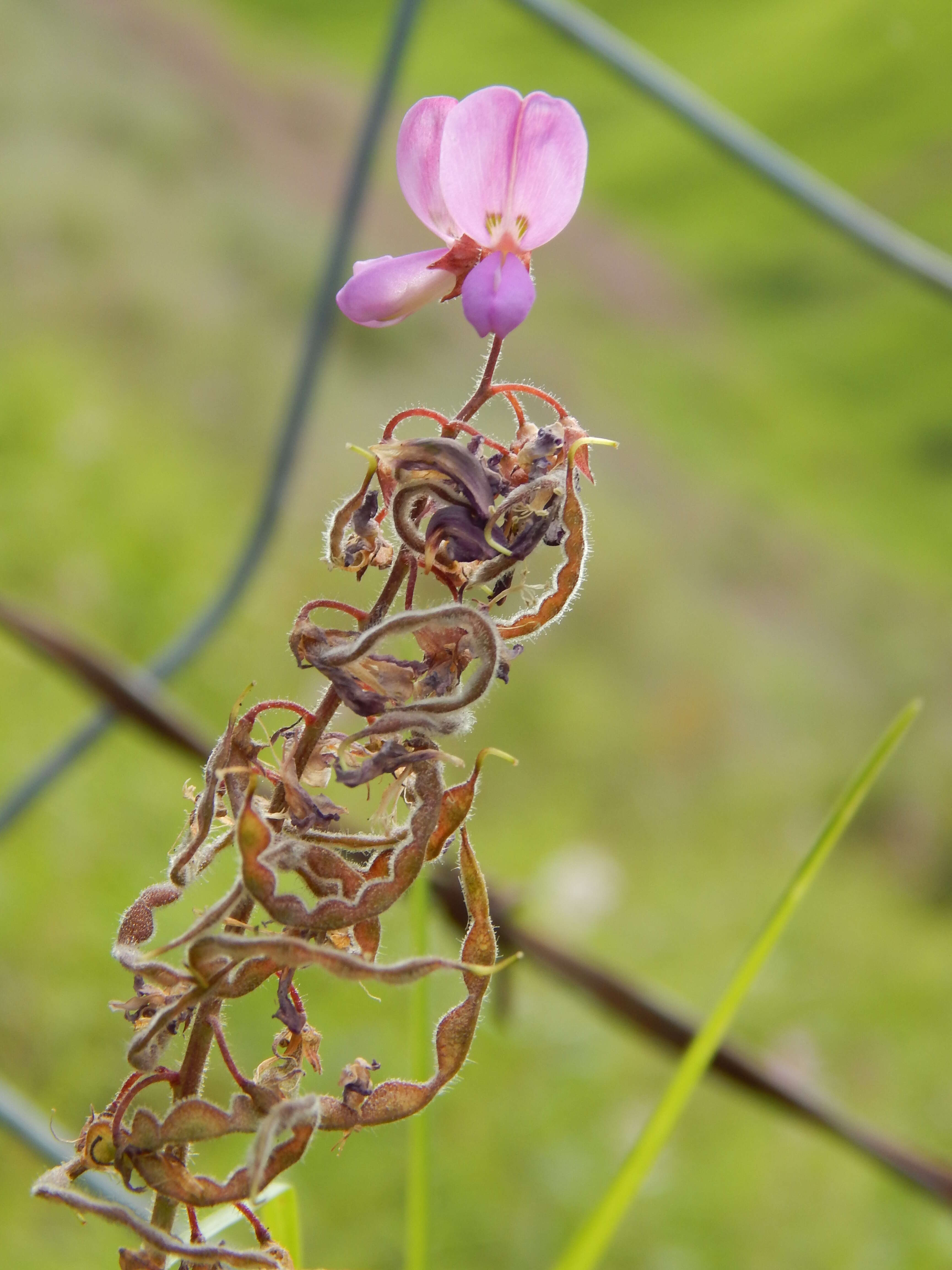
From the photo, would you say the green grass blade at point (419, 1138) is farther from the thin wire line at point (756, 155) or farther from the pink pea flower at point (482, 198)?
the thin wire line at point (756, 155)

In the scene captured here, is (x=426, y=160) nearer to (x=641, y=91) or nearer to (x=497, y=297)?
(x=497, y=297)

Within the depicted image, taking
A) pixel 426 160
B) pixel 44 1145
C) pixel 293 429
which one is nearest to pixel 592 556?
pixel 293 429

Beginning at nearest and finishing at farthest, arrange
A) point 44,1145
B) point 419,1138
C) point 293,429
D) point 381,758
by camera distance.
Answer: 1. point 381,758
2. point 419,1138
3. point 44,1145
4. point 293,429

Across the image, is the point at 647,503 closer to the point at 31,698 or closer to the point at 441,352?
the point at 441,352

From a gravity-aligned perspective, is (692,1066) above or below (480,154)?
below

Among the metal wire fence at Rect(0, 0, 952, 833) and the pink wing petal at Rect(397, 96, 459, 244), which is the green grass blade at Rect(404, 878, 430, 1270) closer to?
the pink wing petal at Rect(397, 96, 459, 244)

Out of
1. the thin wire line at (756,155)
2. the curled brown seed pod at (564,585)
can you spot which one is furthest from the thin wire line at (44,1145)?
the thin wire line at (756,155)

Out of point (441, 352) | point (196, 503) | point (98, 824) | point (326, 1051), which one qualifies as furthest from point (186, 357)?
point (326, 1051)
